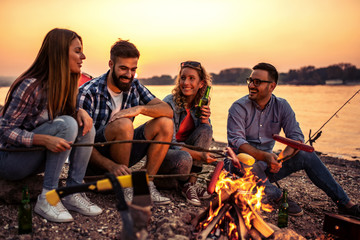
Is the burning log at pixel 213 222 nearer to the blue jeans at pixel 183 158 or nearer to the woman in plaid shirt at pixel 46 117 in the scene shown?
the blue jeans at pixel 183 158

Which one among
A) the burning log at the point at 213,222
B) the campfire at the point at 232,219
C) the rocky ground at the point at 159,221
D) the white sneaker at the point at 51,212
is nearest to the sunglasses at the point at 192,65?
the rocky ground at the point at 159,221

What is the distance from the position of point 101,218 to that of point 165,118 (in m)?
1.29

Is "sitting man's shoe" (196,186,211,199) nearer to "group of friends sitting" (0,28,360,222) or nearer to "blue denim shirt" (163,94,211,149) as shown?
"group of friends sitting" (0,28,360,222)

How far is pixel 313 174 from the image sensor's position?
12.2ft

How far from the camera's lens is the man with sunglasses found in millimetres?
3758

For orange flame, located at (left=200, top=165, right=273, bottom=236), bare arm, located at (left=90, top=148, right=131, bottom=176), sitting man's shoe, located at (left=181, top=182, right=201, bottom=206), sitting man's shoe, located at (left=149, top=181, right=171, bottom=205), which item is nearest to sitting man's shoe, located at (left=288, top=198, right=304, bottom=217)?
orange flame, located at (left=200, top=165, right=273, bottom=236)

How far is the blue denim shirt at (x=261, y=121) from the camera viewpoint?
3990 millimetres

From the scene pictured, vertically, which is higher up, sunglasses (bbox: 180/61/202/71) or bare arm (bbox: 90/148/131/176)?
sunglasses (bbox: 180/61/202/71)

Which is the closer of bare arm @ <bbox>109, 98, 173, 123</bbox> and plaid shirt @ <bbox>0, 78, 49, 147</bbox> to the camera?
plaid shirt @ <bbox>0, 78, 49, 147</bbox>

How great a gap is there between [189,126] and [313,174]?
5.61ft

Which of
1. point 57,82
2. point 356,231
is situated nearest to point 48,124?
point 57,82

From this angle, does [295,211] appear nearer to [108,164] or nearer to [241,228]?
[241,228]

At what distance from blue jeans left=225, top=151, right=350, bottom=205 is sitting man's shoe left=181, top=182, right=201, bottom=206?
61 centimetres

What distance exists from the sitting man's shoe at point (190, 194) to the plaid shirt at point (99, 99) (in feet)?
4.09
